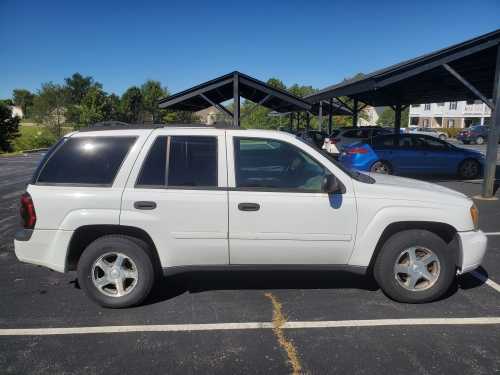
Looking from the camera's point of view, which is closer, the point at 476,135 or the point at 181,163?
the point at 181,163

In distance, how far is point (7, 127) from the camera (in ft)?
84.8

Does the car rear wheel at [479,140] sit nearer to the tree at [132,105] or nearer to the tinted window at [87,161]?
the tree at [132,105]

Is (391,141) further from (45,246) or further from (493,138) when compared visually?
(45,246)

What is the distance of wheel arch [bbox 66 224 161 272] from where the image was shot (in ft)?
12.9

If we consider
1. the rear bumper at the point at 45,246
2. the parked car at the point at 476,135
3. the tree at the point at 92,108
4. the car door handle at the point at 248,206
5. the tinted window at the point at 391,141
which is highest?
the tree at the point at 92,108

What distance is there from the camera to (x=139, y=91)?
127 ft

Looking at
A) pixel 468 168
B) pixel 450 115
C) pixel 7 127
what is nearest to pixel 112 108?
pixel 7 127

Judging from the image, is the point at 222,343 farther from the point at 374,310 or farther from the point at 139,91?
the point at 139,91

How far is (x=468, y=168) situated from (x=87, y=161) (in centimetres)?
1300

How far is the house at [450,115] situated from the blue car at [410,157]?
51813 millimetres

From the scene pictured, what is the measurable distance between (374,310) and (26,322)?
331 centimetres

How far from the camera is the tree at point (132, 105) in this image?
3753 centimetres

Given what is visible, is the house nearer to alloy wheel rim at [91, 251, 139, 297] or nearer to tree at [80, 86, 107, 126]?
tree at [80, 86, 107, 126]

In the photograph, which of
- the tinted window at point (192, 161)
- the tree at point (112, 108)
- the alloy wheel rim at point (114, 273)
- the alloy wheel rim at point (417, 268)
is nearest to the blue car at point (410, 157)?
the alloy wheel rim at point (417, 268)
